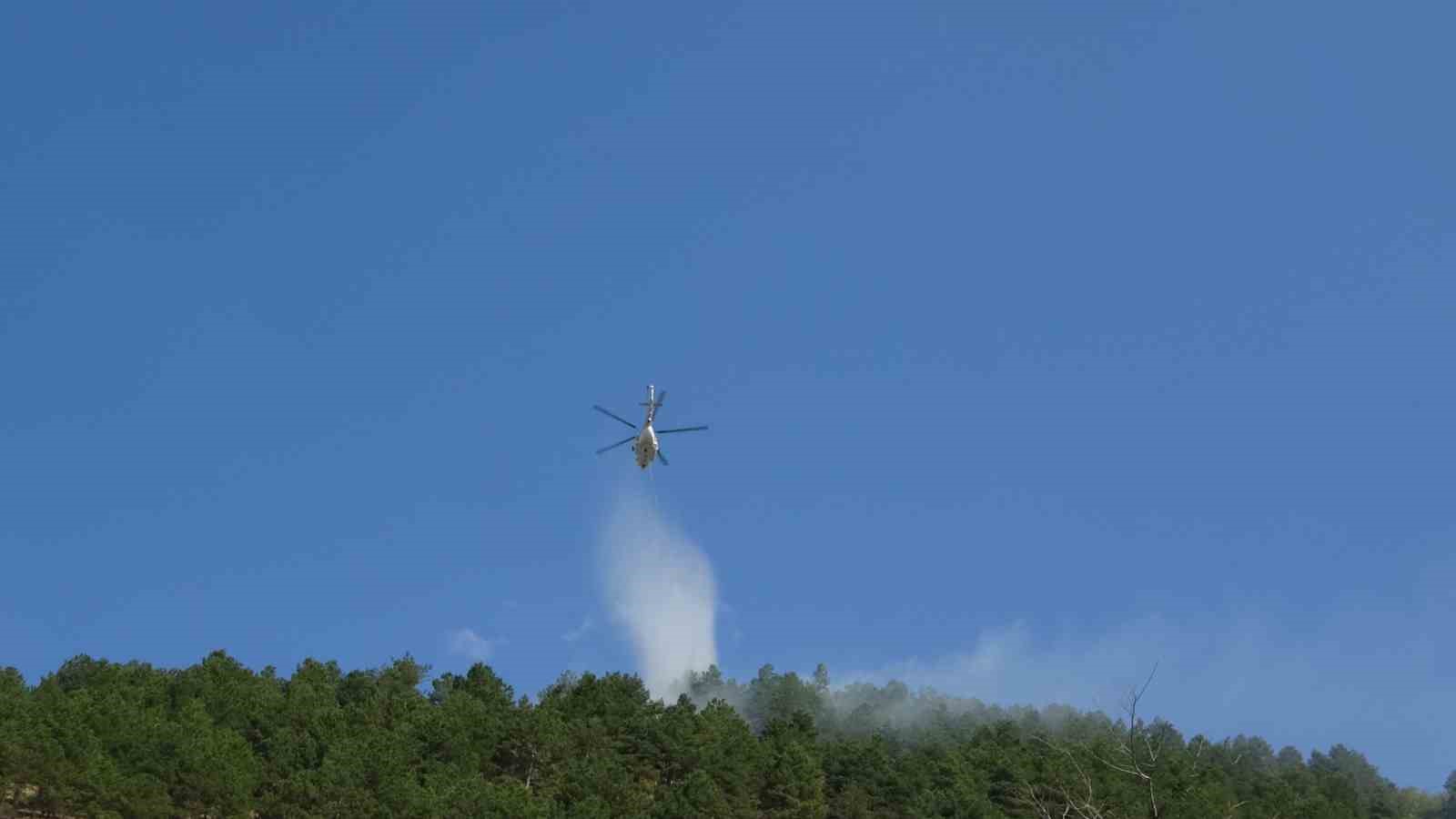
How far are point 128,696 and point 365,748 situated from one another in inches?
695

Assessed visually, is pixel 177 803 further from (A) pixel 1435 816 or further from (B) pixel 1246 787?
(A) pixel 1435 816

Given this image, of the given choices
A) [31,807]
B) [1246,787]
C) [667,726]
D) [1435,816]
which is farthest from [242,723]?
[1435,816]

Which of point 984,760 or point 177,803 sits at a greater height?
point 984,760

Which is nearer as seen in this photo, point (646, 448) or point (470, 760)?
point (646, 448)

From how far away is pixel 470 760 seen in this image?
89.3 m

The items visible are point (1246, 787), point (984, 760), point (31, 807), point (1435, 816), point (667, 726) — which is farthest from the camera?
point (1435, 816)

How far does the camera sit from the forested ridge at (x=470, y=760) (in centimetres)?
7644

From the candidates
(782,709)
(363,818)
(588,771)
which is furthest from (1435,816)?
(363,818)

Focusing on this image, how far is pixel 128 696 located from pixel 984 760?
56.1m

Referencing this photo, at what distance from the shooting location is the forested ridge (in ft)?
251

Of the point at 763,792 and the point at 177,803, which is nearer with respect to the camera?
the point at 177,803

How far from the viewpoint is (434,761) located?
286 feet

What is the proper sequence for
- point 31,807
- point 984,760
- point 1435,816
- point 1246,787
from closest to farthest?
point 31,807, point 984,760, point 1246,787, point 1435,816

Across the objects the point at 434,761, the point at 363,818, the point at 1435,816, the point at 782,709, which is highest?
the point at 782,709
